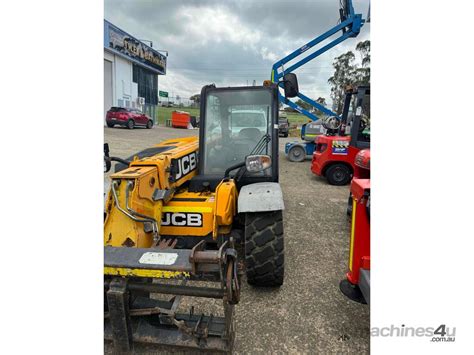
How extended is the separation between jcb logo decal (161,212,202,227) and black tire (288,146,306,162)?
27.1ft

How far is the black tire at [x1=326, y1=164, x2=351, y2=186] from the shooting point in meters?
7.12

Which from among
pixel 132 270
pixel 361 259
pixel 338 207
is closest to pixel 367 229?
pixel 361 259

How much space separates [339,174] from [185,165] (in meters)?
5.02

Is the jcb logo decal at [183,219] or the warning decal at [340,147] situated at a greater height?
the warning decal at [340,147]

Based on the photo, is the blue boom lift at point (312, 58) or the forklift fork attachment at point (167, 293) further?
the blue boom lift at point (312, 58)

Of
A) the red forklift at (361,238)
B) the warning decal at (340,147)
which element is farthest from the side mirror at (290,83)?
the warning decal at (340,147)

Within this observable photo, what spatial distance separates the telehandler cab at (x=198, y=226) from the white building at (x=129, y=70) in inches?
818

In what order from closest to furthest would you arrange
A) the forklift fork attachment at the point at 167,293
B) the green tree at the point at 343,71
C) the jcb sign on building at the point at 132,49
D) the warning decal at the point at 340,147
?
the forklift fork attachment at the point at 167,293 < the warning decal at the point at 340,147 < the jcb sign on building at the point at 132,49 < the green tree at the point at 343,71

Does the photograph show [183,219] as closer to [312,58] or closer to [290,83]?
[290,83]

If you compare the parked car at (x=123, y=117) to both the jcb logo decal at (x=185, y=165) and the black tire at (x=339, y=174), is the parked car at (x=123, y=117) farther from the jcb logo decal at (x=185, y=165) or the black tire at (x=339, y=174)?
the jcb logo decal at (x=185, y=165)

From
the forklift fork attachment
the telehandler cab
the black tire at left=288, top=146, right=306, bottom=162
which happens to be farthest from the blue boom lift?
the forklift fork attachment

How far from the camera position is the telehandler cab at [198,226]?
175 cm

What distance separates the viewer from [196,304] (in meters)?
2.54

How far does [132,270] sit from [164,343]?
559 mm
